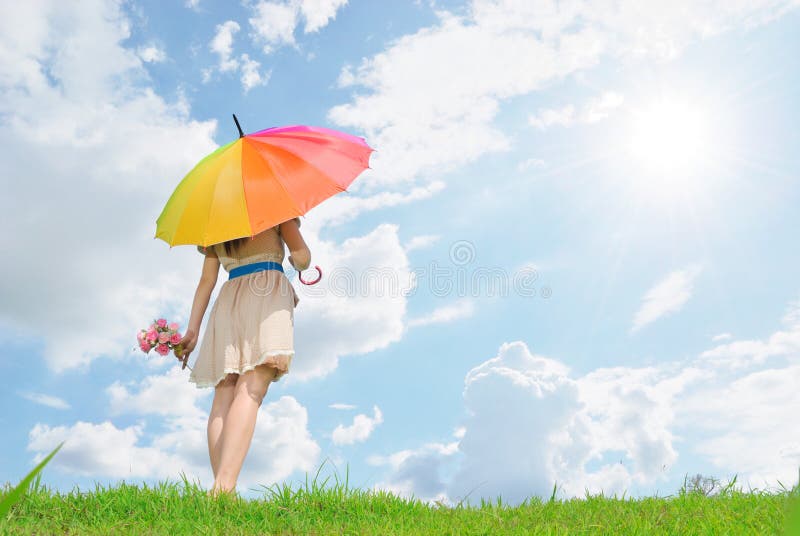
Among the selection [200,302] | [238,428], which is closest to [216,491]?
[238,428]

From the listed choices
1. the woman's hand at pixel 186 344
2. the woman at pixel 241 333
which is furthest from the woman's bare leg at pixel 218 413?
the woman's hand at pixel 186 344

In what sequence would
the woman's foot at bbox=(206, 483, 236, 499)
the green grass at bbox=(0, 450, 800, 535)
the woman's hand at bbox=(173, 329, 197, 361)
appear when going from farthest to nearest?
1. the woman's hand at bbox=(173, 329, 197, 361)
2. the woman's foot at bbox=(206, 483, 236, 499)
3. the green grass at bbox=(0, 450, 800, 535)

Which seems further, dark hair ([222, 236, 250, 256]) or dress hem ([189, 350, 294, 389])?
dark hair ([222, 236, 250, 256])

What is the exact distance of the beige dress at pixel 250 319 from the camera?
18.7ft

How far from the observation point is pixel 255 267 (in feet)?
19.6

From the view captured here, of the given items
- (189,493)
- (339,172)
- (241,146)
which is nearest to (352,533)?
(189,493)

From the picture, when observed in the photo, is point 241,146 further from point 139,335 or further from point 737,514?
point 737,514

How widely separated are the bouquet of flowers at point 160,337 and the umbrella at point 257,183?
2.30 feet

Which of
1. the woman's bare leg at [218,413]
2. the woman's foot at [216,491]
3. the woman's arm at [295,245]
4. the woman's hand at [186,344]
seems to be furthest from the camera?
the woman's hand at [186,344]

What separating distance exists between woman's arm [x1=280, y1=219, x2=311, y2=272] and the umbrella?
329mm

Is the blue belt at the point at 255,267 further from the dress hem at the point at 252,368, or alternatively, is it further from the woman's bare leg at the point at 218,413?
the woman's bare leg at the point at 218,413

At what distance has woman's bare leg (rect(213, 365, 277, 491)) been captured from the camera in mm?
5582

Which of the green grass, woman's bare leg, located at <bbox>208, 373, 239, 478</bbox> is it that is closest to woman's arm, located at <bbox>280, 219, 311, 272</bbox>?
woman's bare leg, located at <bbox>208, 373, 239, 478</bbox>

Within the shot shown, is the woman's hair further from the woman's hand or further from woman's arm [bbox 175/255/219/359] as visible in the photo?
the woman's hand
